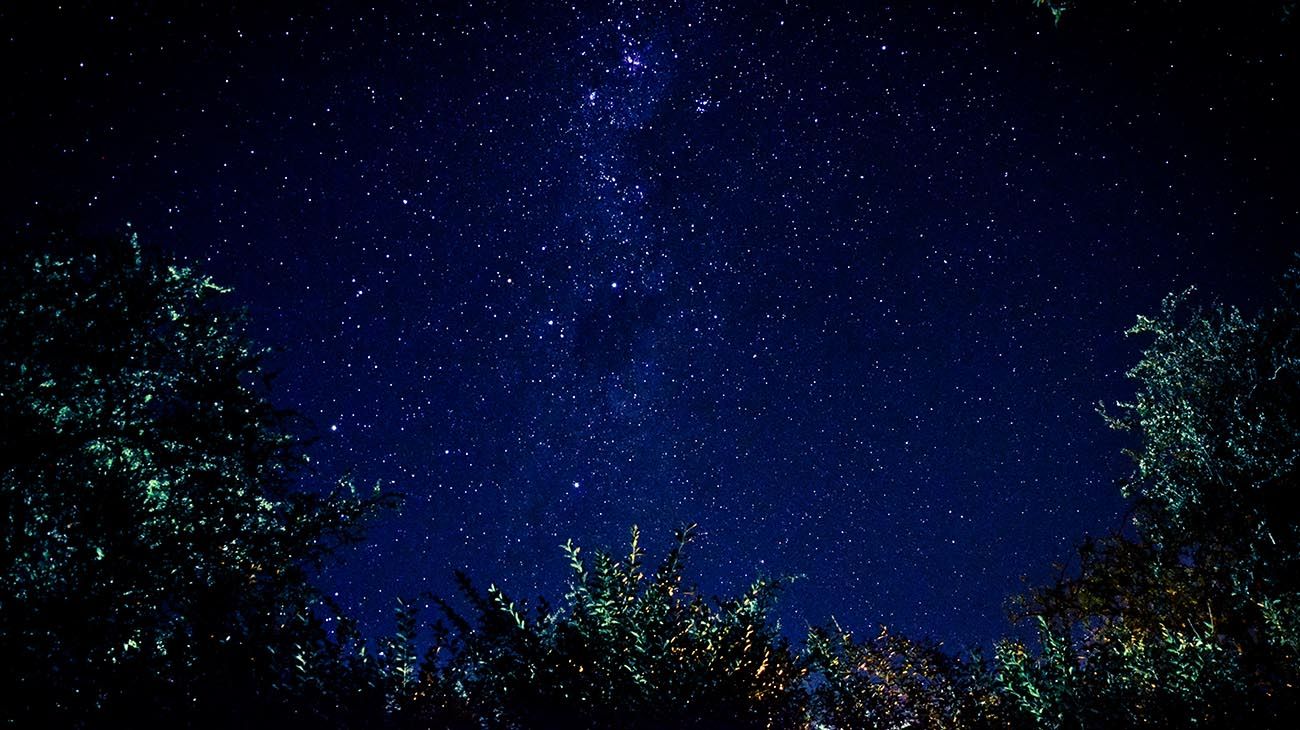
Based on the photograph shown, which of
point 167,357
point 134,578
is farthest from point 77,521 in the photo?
point 167,357

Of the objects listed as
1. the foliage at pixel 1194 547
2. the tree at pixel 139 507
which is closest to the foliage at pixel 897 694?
the foliage at pixel 1194 547

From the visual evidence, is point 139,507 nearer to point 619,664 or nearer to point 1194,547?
point 619,664

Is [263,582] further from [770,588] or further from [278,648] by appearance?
[770,588]

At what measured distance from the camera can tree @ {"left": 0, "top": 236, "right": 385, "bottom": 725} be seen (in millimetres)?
4684

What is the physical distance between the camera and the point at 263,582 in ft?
25.2

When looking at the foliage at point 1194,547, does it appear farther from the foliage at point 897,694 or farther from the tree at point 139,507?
the tree at point 139,507

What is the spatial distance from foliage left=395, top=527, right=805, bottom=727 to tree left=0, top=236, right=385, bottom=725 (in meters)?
1.49

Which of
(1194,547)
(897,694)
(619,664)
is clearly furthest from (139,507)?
(1194,547)

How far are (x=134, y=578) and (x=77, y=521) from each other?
103 centimetres

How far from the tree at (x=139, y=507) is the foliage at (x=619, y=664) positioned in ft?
4.88

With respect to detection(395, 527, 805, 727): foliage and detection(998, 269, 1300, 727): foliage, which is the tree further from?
detection(998, 269, 1300, 727): foliage

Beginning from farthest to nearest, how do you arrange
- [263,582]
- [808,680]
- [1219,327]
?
1. [1219,327]
2. [263,582]
3. [808,680]

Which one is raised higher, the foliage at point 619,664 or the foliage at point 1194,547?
the foliage at point 619,664

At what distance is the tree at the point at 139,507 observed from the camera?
4.68 metres
